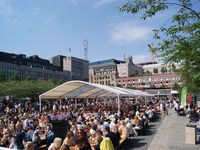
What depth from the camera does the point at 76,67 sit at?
7446 inches

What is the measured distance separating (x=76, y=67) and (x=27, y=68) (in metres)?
42.4

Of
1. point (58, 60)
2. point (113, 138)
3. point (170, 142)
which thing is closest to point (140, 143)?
point (170, 142)

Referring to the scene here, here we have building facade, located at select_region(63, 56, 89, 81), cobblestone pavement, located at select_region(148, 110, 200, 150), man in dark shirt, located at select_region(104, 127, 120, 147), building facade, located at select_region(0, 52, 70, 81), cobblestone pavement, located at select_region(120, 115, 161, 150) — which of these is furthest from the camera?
building facade, located at select_region(63, 56, 89, 81)

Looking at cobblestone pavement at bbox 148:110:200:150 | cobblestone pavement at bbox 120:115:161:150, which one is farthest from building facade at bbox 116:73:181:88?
cobblestone pavement at bbox 120:115:161:150

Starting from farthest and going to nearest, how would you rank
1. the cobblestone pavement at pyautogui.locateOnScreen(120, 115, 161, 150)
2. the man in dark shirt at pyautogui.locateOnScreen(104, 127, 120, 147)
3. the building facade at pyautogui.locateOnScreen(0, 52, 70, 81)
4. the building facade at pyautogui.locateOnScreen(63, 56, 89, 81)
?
1. the building facade at pyautogui.locateOnScreen(63, 56, 89, 81)
2. the building facade at pyautogui.locateOnScreen(0, 52, 70, 81)
3. the cobblestone pavement at pyautogui.locateOnScreen(120, 115, 161, 150)
4. the man in dark shirt at pyautogui.locateOnScreen(104, 127, 120, 147)

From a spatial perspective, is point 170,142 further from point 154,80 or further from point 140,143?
point 154,80

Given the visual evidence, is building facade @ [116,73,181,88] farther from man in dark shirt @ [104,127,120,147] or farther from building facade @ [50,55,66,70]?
man in dark shirt @ [104,127,120,147]

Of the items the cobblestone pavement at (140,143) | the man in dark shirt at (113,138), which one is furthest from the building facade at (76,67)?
the man in dark shirt at (113,138)

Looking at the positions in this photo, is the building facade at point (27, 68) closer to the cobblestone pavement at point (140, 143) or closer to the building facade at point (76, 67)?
the building facade at point (76, 67)

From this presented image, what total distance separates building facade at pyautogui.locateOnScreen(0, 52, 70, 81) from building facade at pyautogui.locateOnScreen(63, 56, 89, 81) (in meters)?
4.56

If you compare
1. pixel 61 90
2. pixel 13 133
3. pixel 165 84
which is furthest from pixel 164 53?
pixel 165 84

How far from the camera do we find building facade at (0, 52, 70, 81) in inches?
5477

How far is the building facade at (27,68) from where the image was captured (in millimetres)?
139125

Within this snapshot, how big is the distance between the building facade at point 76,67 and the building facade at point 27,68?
180 inches
